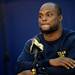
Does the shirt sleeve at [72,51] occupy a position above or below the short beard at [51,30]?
below

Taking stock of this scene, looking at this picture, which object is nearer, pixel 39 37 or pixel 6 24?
pixel 39 37

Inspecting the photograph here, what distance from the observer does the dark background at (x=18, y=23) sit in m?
5.36

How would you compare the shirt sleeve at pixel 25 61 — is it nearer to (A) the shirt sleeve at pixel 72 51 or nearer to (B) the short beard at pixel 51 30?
(B) the short beard at pixel 51 30

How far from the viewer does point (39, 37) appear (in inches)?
137

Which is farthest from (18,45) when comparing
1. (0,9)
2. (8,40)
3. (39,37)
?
(39,37)

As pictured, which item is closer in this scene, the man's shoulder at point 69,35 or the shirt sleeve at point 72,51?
the shirt sleeve at point 72,51

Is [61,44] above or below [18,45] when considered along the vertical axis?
above

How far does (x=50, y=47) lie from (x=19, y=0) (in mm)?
2242

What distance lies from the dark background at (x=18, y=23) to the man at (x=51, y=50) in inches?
76.4

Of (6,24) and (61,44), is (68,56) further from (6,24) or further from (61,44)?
(6,24)

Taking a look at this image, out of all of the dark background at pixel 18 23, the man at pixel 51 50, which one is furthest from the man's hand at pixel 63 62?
the dark background at pixel 18 23

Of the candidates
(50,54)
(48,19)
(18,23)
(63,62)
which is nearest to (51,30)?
(48,19)

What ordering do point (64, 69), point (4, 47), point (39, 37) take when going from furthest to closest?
point (4, 47) → point (39, 37) → point (64, 69)

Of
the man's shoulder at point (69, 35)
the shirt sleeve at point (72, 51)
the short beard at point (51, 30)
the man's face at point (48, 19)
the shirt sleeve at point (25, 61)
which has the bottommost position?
the shirt sleeve at point (25, 61)
